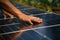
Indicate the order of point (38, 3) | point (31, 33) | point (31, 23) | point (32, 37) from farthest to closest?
point (38, 3), point (31, 23), point (31, 33), point (32, 37)

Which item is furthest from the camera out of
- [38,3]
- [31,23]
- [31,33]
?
[38,3]

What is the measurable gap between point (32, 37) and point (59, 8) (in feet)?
20.6

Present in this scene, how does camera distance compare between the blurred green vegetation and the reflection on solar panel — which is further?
the blurred green vegetation

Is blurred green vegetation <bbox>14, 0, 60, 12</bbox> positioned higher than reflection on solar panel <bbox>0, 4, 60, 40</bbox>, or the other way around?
reflection on solar panel <bbox>0, 4, 60, 40</bbox>

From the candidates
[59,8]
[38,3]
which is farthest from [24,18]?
[59,8]

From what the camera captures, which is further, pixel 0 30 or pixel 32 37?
pixel 0 30

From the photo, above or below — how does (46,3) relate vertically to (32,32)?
below

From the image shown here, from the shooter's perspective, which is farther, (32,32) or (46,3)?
(46,3)

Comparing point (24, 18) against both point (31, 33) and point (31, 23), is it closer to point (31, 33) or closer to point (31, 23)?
point (31, 23)

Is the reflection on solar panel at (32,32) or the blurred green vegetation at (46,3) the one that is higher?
the reflection on solar panel at (32,32)

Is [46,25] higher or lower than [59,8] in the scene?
higher

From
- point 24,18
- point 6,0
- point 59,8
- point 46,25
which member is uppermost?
point 6,0

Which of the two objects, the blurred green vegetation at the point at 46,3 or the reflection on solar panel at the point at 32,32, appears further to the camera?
the blurred green vegetation at the point at 46,3

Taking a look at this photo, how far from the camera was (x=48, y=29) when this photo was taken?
2.17 meters
